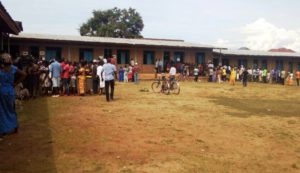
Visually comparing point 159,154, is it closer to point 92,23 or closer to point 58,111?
point 58,111

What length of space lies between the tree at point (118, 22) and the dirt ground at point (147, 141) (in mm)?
36009

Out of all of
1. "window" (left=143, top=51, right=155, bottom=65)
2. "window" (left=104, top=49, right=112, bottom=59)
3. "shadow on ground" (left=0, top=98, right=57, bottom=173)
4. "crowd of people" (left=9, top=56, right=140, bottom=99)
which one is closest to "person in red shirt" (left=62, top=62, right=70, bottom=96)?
"crowd of people" (left=9, top=56, right=140, bottom=99)

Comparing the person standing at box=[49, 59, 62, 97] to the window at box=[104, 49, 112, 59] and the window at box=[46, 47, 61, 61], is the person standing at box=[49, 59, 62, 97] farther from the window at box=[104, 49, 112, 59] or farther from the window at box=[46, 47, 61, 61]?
the window at box=[104, 49, 112, 59]

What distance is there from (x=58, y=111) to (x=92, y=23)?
39169mm

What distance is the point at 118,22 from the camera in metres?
47.5

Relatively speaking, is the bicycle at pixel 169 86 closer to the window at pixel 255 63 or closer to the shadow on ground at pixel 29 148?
the shadow on ground at pixel 29 148

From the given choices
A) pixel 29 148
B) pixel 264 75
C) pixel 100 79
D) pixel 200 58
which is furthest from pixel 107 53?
pixel 29 148

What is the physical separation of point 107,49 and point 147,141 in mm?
21744

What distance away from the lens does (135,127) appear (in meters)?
8.76

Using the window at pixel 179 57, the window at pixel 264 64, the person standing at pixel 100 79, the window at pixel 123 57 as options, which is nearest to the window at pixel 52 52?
the window at pixel 123 57

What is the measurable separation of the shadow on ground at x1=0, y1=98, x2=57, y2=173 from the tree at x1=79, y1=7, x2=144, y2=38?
38.2 meters

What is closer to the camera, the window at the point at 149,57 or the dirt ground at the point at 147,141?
the dirt ground at the point at 147,141

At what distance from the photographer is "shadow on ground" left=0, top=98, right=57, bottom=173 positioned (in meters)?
5.54

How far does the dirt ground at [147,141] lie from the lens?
5879 millimetres
